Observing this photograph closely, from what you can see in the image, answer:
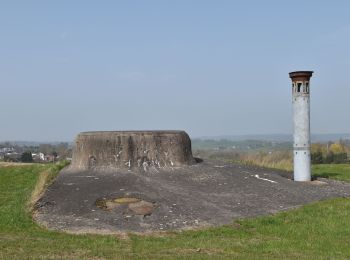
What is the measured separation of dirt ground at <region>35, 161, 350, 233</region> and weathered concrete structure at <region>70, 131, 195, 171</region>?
0.37 meters

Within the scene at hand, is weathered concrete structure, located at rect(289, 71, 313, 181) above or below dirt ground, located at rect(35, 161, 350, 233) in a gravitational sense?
above

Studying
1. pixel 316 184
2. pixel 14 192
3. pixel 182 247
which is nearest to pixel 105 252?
pixel 182 247

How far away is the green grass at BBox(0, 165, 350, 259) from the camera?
766cm

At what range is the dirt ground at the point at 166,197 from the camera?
10.0 m

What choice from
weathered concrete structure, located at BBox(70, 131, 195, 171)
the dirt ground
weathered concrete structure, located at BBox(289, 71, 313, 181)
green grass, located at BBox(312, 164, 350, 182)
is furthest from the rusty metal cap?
green grass, located at BBox(312, 164, 350, 182)

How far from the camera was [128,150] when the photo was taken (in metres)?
13.9

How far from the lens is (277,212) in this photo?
10789mm

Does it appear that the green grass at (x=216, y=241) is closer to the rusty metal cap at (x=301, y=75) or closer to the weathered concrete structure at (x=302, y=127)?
the weathered concrete structure at (x=302, y=127)

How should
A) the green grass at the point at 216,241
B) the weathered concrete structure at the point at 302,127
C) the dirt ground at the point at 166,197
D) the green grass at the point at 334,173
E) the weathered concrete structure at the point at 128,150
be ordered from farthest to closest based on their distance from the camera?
1. the green grass at the point at 334,173
2. the weathered concrete structure at the point at 302,127
3. the weathered concrete structure at the point at 128,150
4. the dirt ground at the point at 166,197
5. the green grass at the point at 216,241

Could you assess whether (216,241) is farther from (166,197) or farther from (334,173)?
(334,173)

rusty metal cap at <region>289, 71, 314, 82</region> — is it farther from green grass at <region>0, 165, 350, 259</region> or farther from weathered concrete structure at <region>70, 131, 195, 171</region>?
green grass at <region>0, 165, 350, 259</region>

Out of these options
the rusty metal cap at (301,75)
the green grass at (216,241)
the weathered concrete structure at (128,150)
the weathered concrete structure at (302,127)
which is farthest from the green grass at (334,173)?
the green grass at (216,241)

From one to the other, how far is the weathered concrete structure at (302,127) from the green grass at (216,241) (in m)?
→ 2.98

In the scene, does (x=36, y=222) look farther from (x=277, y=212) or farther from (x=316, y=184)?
(x=316, y=184)
